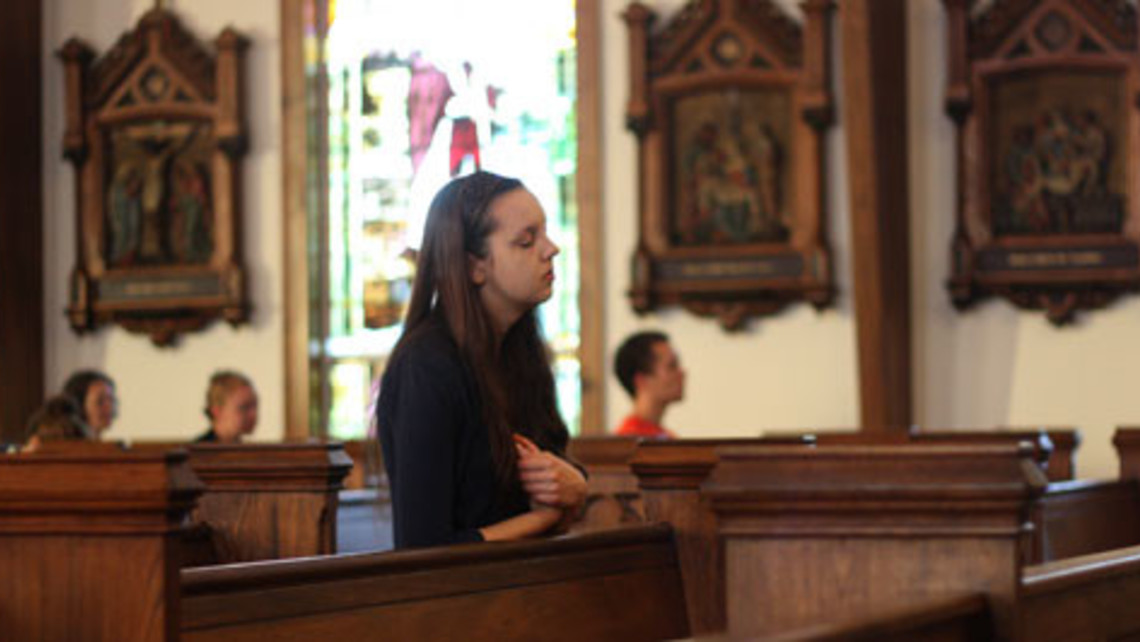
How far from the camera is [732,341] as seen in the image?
1080 centimetres

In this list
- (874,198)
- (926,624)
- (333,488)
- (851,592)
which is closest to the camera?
(926,624)

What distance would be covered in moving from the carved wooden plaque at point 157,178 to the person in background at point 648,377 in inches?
199

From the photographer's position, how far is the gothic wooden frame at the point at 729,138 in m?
10.5

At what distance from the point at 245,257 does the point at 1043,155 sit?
489cm

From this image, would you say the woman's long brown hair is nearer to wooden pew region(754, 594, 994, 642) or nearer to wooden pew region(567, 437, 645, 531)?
wooden pew region(754, 594, 994, 642)

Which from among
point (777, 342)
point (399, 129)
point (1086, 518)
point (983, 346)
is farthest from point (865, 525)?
point (399, 129)

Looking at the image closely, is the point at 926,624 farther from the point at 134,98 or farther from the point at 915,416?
the point at 134,98

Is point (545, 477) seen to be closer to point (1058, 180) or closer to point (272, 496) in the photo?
point (272, 496)

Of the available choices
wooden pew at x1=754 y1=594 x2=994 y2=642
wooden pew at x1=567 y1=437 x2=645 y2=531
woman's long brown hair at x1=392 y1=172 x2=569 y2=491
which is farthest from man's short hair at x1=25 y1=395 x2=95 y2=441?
wooden pew at x1=754 y1=594 x2=994 y2=642

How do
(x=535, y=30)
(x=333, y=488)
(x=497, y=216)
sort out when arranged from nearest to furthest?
1. (x=497, y=216)
2. (x=333, y=488)
3. (x=535, y=30)

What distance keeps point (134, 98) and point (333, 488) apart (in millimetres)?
8032

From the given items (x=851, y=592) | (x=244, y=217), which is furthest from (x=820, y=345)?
(x=851, y=592)

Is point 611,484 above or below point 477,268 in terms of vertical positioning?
below

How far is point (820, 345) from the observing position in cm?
→ 1057
